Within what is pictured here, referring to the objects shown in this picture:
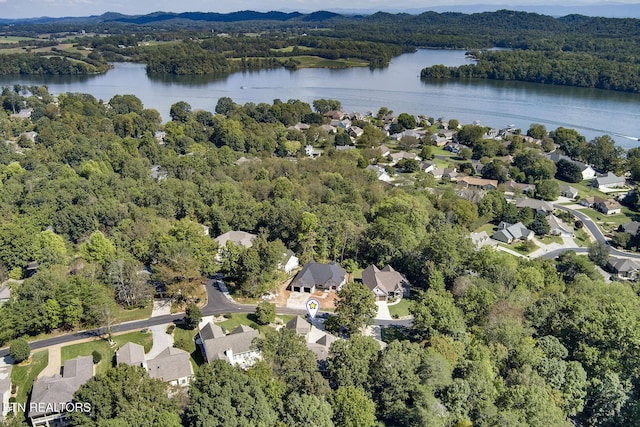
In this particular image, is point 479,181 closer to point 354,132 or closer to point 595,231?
point 595,231

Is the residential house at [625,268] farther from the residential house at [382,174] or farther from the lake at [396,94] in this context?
the lake at [396,94]

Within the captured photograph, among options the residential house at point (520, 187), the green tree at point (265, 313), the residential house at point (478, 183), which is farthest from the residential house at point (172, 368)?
the residential house at point (520, 187)

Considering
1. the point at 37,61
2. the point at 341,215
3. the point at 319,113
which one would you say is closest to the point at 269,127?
the point at 319,113

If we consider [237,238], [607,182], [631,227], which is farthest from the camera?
[607,182]

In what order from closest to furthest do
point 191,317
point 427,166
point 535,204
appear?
point 191,317 < point 535,204 < point 427,166

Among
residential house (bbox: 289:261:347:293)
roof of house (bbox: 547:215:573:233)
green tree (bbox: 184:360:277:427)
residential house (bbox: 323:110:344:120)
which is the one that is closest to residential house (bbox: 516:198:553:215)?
roof of house (bbox: 547:215:573:233)

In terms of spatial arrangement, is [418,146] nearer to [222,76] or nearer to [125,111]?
[125,111]

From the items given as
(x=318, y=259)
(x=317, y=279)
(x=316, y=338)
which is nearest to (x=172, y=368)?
(x=316, y=338)
